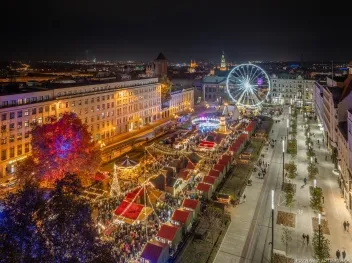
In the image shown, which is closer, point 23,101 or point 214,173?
point 214,173

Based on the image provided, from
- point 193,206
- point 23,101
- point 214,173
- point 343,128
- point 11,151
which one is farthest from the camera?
point 23,101

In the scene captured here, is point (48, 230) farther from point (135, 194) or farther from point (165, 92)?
point (165, 92)

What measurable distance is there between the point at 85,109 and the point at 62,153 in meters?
23.8

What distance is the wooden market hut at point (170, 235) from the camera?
23.9 metres

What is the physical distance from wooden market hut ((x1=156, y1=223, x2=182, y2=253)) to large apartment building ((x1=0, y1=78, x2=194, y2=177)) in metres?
26.0

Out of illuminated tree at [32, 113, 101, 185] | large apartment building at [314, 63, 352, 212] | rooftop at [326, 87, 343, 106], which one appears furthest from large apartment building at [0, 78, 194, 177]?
rooftop at [326, 87, 343, 106]

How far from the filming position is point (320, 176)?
42250 mm

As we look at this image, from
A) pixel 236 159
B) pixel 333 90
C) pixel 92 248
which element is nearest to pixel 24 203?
pixel 92 248

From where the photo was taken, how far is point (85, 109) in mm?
56844

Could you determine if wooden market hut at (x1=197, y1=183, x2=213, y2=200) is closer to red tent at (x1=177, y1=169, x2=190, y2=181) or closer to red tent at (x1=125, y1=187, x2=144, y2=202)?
red tent at (x1=177, y1=169, x2=190, y2=181)

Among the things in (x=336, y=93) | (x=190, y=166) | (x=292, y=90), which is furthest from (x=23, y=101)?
(x=292, y=90)

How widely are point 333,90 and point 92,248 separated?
165 ft

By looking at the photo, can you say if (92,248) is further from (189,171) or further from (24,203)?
(189,171)

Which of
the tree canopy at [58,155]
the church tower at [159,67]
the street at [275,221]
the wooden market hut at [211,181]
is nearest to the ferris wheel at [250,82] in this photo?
the church tower at [159,67]
